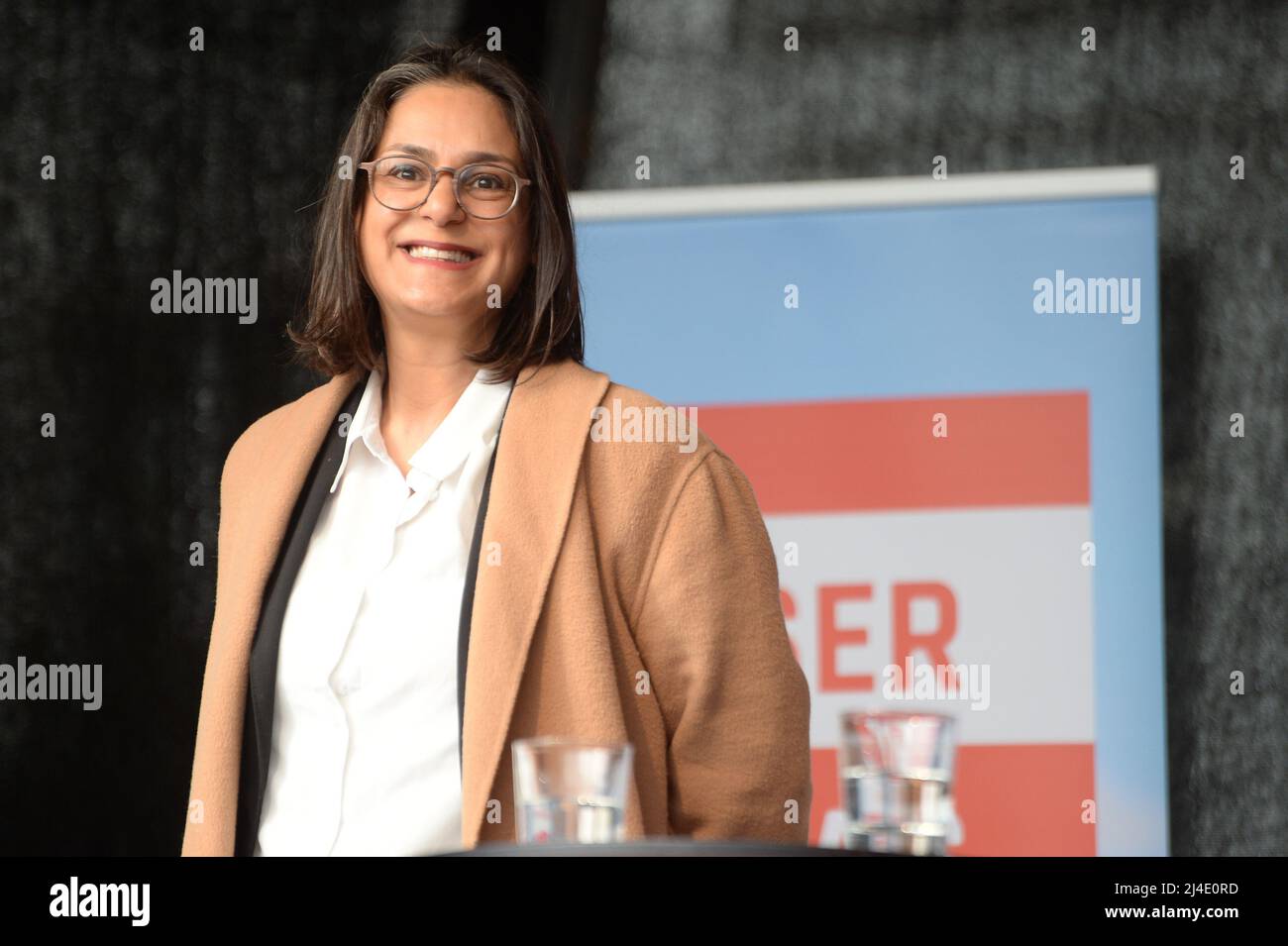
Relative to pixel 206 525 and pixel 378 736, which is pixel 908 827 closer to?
pixel 378 736

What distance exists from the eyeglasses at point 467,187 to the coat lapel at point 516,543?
14cm

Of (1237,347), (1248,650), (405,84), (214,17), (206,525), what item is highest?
(214,17)

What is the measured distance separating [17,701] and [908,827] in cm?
138

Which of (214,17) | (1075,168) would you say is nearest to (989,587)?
(1075,168)

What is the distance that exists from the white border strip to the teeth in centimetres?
68

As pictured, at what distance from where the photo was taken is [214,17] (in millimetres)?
1926

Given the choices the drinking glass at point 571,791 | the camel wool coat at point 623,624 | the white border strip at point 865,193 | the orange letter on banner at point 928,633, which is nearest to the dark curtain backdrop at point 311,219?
the white border strip at point 865,193

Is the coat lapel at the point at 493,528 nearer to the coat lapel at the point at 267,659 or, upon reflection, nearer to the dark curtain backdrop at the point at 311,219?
the coat lapel at the point at 267,659

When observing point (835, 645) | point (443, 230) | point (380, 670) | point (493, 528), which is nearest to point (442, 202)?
point (443, 230)

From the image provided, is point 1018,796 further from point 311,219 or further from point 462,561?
point 311,219

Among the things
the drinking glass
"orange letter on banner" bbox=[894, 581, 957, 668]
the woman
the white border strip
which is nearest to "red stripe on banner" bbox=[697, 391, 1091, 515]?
"orange letter on banner" bbox=[894, 581, 957, 668]

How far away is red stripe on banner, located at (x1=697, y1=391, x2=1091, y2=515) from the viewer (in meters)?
1.80

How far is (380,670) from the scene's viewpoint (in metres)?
1.11
